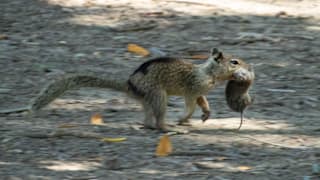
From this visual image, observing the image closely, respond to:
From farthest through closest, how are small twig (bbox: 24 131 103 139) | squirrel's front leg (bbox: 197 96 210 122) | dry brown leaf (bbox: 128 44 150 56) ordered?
1. dry brown leaf (bbox: 128 44 150 56)
2. squirrel's front leg (bbox: 197 96 210 122)
3. small twig (bbox: 24 131 103 139)

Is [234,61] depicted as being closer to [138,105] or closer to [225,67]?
[225,67]

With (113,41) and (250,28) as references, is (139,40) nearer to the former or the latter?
(113,41)

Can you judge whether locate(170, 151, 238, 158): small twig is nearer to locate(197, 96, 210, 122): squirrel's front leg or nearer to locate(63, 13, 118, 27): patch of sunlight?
locate(197, 96, 210, 122): squirrel's front leg

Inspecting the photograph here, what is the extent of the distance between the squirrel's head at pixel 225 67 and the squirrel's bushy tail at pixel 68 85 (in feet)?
2.12

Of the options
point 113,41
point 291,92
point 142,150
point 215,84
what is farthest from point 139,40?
point 142,150

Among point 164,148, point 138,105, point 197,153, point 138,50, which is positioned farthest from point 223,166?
point 138,50

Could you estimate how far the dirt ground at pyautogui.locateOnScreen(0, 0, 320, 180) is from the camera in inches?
253

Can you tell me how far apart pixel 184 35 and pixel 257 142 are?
3.91 meters

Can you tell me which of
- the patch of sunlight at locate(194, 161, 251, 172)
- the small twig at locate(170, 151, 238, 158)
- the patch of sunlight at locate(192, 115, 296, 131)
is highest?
the patch of sunlight at locate(192, 115, 296, 131)

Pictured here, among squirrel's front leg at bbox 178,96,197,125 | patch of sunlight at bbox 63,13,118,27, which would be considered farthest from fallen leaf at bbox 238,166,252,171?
patch of sunlight at bbox 63,13,118,27

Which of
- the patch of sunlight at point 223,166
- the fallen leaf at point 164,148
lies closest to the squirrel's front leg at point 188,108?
the fallen leaf at point 164,148

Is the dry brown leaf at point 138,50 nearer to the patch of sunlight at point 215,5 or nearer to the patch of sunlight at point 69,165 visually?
the patch of sunlight at point 215,5

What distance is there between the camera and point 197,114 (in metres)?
7.95

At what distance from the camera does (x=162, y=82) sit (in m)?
7.17
